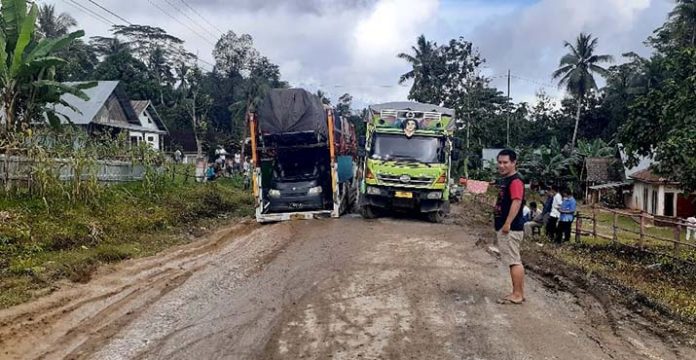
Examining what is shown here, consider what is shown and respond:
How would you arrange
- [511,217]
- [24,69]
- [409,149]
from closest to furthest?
[511,217] < [24,69] < [409,149]

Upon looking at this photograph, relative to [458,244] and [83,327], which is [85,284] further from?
[458,244]

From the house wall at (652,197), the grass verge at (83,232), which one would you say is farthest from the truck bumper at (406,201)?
the house wall at (652,197)

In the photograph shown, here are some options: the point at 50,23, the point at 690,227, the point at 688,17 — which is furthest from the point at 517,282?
the point at 50,23

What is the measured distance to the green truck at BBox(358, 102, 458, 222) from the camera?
18156mm

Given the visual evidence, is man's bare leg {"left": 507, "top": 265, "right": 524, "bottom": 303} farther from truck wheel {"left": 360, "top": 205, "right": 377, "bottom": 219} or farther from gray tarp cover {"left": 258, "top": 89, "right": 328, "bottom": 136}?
gray tarp cover {"left": 258, "top": 89, "right": 328, "bottom": 136}

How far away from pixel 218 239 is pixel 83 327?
7540mm

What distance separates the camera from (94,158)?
54.2 feet

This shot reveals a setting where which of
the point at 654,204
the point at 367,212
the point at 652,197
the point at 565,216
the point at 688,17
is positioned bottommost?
the point at 654,204

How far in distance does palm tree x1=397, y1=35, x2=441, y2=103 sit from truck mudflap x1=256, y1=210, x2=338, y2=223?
133 feet

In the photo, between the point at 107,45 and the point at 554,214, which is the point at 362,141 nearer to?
the point at 554,214

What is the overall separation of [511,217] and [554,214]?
10031mm

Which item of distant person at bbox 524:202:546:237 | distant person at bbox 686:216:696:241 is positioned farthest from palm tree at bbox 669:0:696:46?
distant person at bbox 524:202:546:237

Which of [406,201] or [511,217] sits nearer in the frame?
[511,217]

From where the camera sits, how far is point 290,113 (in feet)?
60.8
